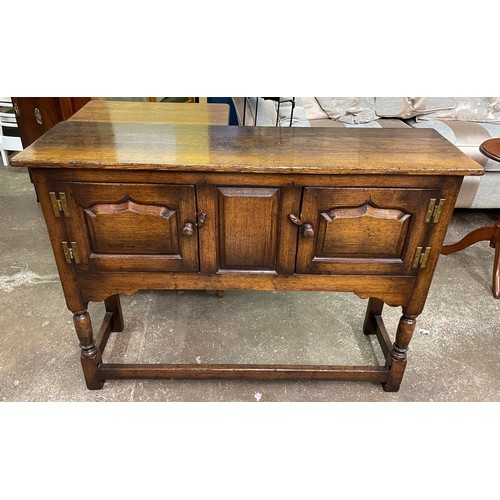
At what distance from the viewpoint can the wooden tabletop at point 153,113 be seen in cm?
192

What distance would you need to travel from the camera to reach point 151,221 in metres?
1.27

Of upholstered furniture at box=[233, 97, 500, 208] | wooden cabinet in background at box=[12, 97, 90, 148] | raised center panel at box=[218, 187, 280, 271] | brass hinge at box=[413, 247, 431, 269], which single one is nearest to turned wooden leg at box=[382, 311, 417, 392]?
brass hinge at box=[413, 247, 431, 269]

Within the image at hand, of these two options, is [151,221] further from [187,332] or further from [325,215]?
[187,332]

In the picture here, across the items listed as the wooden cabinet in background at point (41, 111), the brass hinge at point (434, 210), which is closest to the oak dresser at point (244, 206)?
the brass hinge at point (434, 210)

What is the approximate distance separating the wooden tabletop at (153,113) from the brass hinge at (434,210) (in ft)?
3.44

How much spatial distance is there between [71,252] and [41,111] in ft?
7.08

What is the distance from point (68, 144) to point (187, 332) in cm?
106

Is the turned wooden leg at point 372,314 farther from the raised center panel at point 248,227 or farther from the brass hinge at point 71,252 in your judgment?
the brass hinge at point 71,252

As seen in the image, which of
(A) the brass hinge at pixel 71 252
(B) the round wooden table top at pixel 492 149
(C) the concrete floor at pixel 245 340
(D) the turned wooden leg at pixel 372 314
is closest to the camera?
(A) the brass hinge at pixel 71 252

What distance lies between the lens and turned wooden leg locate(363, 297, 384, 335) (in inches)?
74.9

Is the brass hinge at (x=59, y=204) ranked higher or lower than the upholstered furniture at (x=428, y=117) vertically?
higher

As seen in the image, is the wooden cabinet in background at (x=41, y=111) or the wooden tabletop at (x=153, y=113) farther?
the wooden cabinet in background at (x=41, y=111)
